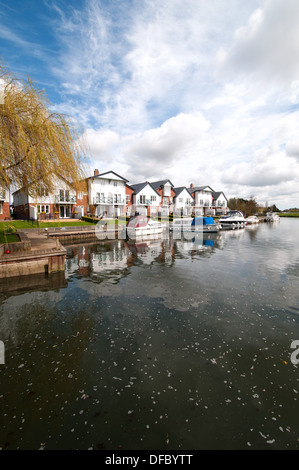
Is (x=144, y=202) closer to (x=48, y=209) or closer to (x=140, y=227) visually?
(x=48, y=209)

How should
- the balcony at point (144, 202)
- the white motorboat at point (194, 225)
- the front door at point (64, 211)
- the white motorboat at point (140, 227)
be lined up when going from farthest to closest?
the balcony at point (144, 202) → the front door at point (64, 211) → the white motorboat at point (194, 225) → the white motorboat at point (140, 227)

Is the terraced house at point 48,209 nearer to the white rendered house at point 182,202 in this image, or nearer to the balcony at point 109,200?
the balcony at point 109,200

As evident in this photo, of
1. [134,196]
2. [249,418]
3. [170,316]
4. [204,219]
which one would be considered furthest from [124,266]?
[134,196]

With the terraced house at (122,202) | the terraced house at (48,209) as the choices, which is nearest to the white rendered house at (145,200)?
the terraced house at (122,202)

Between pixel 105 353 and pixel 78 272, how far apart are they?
7.54 meters

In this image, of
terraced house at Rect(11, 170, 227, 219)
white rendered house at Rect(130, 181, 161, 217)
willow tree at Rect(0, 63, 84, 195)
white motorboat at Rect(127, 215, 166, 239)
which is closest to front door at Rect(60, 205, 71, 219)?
terraced house at Rect(11, 170, 227, 219)

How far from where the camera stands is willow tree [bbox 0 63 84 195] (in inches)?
313

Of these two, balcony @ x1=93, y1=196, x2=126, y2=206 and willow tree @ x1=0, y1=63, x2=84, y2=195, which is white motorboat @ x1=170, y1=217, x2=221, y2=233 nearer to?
balcony @ x1=93, y1=196, x2=126, y2=206

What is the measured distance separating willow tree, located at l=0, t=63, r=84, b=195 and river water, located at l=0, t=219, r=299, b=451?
5338mm

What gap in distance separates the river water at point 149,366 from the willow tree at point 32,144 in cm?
534

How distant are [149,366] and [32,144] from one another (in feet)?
32.1

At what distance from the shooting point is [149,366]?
15.4ft

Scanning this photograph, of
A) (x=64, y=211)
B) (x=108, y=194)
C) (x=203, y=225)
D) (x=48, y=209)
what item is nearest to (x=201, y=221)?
(x=203, y=225)

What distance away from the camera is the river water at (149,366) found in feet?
10.8
